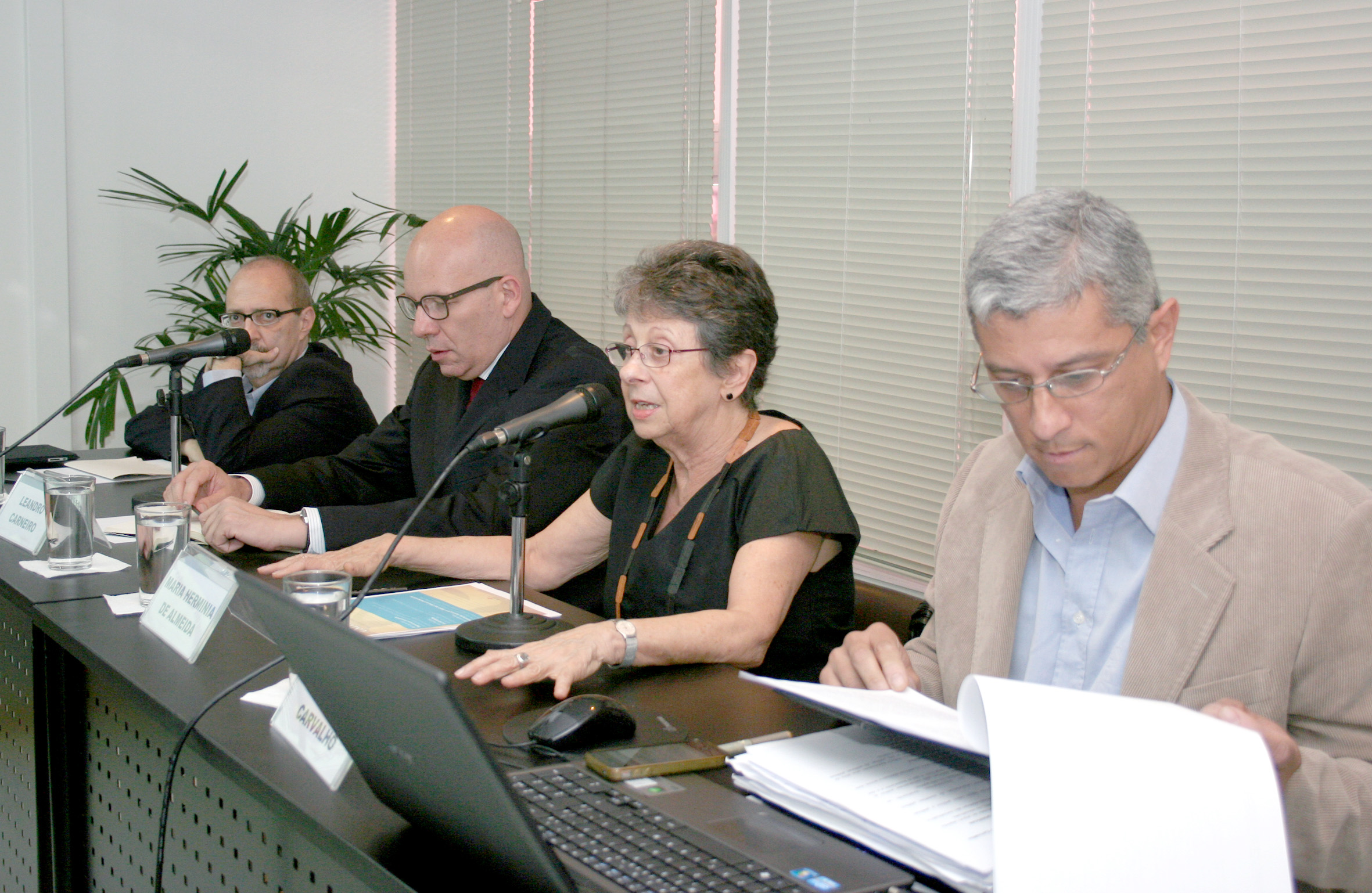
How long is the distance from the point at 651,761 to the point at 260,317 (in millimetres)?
2791

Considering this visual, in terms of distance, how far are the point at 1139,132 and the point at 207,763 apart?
2316 millimetres

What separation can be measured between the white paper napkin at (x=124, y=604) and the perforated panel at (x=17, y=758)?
14cm

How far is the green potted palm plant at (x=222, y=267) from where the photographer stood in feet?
14.5

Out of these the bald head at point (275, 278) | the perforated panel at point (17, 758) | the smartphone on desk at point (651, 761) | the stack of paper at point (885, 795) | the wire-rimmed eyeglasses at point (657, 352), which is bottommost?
the perforated panel at point (17, 758)

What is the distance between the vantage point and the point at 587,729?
4.18 feet

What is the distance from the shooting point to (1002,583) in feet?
4.75

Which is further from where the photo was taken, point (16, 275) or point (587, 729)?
point (16, 275)

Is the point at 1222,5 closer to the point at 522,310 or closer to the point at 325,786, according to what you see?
the point at 522,310

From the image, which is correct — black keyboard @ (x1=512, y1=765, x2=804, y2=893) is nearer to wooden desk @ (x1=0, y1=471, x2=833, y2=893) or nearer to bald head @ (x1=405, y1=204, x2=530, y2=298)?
wooden desk @ (x1=0, y1=471, x2=833, y2=893)

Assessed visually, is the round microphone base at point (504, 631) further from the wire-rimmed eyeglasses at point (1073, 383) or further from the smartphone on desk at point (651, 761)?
the wire-rimmed eyeglasses at point (1073, 383)

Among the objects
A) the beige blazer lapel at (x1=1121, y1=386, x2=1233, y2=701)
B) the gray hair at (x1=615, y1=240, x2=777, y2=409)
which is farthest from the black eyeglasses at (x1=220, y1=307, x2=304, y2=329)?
the beige blazer lapel at (x1=1121, y1=386, x2=1233, y2=701)

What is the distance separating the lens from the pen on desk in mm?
1260

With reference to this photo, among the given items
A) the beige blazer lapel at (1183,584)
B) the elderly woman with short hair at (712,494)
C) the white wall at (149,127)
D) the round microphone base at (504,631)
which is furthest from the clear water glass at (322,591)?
the white wall at (149,127)

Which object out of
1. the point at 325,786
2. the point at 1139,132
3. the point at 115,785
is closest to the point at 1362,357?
the point at 1139,132
